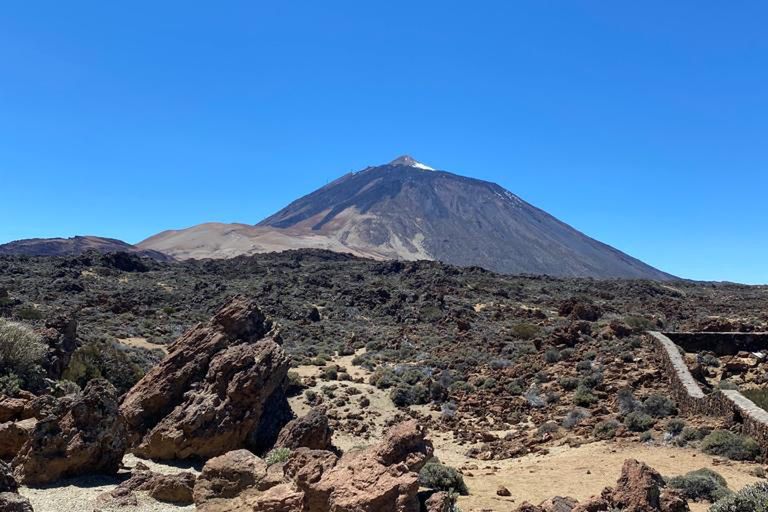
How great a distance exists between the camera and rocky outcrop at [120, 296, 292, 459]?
909 centimetres

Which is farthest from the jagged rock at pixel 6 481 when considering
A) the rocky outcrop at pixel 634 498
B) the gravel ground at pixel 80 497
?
the rocky outcrop at pixel 634 498

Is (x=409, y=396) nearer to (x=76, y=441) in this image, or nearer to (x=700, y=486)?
(x=700, y=486)

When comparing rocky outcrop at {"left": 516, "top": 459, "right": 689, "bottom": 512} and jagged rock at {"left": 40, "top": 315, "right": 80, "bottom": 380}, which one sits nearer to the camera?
rocky outcrop at {"left": 516, "top": 459, "right": 689, "bottom": 512}

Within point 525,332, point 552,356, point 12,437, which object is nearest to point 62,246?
point 525,332

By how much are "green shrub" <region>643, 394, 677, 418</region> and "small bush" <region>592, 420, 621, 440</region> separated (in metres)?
0.97

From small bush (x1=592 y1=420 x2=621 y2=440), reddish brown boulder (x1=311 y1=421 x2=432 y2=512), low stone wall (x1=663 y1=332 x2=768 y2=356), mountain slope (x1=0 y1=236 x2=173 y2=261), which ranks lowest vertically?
small bush (x1=592 y1=420 x2=621 y2=440)

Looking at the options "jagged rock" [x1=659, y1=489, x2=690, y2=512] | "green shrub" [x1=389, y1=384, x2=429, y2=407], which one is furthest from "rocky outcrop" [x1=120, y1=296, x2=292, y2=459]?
"jagged rock" [x1=659, y1=489, x2=690, y2=512]

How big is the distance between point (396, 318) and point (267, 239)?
322 feet

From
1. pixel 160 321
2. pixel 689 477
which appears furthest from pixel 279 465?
pixel 160 321

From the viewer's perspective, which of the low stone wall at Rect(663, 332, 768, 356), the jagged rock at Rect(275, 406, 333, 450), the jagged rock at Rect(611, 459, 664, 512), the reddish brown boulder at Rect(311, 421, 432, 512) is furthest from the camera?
the low stone wall at Rect(663, 332, 768, 356)

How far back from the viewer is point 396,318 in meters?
29.7

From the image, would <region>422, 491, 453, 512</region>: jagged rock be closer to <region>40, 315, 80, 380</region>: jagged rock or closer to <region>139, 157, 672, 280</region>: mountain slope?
<region>40, 315, 80, 380</region>: jagged rock

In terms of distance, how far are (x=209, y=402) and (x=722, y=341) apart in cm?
1577

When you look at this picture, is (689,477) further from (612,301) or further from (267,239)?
(267,239)
